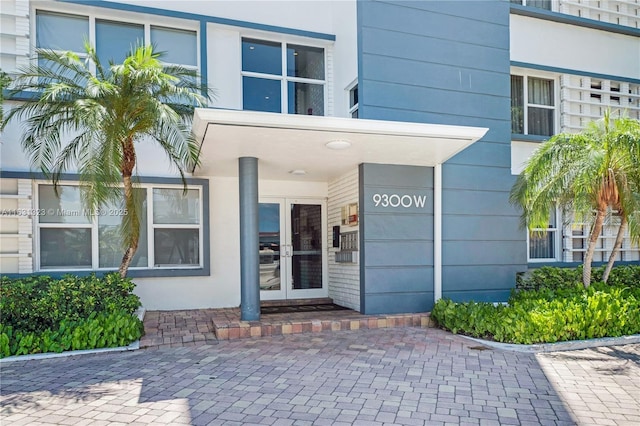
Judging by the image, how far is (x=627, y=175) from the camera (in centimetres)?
721

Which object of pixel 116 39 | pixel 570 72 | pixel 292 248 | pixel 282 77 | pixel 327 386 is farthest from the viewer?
pixel 570 72

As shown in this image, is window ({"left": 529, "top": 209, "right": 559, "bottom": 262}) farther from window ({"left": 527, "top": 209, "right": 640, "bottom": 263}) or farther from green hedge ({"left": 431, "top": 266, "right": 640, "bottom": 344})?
green hedge ({"left": 431, "top": 266, "right": 640, "bottom": 344})

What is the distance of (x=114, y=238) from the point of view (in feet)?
27.6

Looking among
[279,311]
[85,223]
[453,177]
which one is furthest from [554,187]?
[85,223]

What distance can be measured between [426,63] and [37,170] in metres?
7.01

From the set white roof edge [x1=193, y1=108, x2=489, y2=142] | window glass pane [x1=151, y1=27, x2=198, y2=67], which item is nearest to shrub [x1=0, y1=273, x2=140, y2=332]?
white roof edge [x1=193, y1=108, x2=489, y2=142]

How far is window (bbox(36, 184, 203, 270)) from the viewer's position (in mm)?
8047

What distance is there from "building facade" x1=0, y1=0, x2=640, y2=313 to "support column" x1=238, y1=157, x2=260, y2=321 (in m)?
0.03

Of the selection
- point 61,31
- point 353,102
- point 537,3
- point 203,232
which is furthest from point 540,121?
point 61,31

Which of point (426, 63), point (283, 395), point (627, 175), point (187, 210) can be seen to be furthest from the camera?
point (187, 210)

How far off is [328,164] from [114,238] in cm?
415

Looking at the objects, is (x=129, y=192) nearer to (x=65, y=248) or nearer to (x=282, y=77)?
(x=65, y=248)

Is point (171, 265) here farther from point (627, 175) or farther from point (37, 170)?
point (627, 175)

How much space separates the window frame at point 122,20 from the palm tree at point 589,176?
648 centimetres
